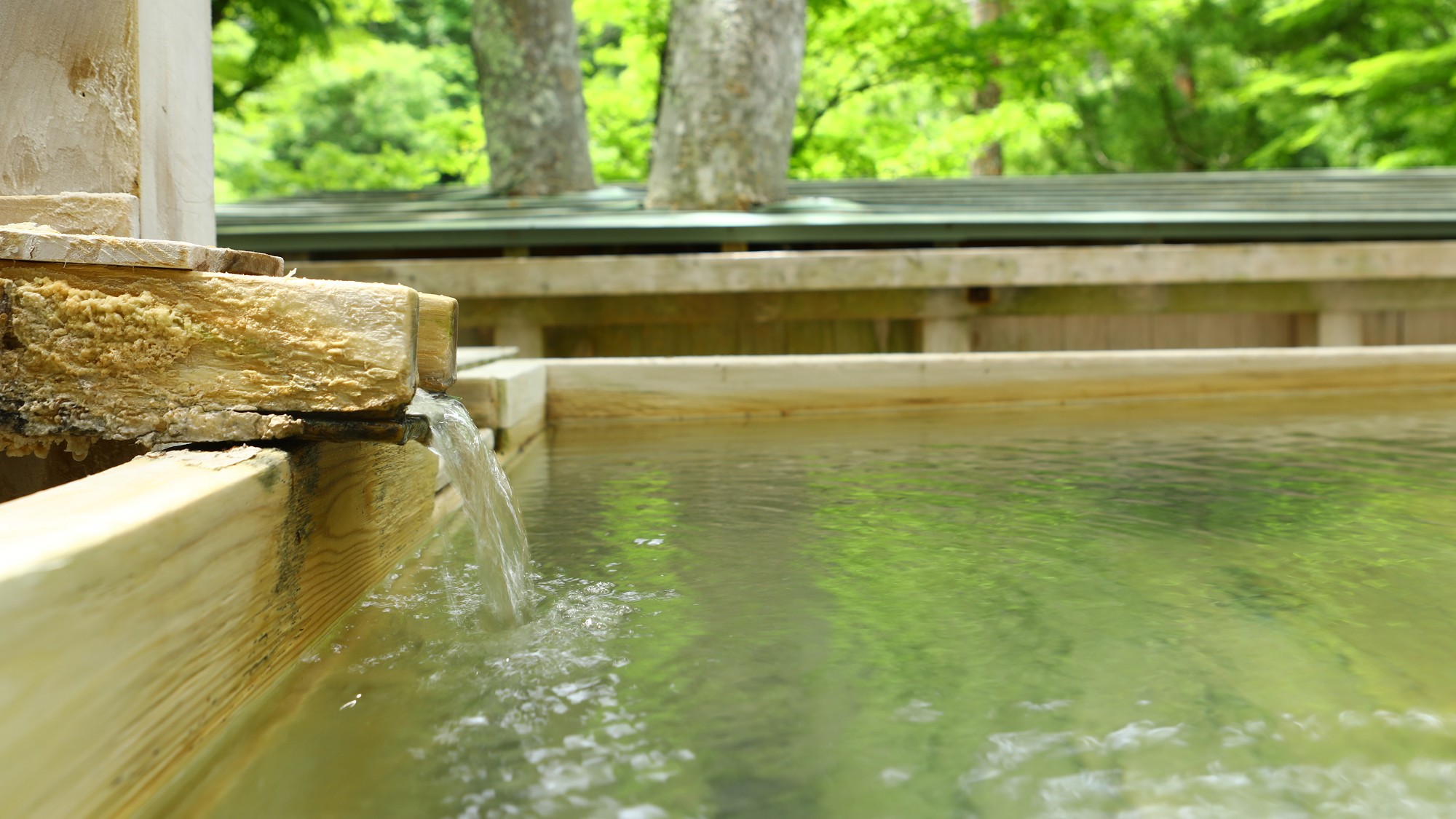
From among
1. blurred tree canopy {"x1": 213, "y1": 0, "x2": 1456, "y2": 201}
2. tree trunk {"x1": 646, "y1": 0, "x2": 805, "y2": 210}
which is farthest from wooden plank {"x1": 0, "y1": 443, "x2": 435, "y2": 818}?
blurred tree canopy {"x1": 213, "y1": 0, "x2": 1456, "y2": 201}

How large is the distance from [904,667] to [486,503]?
2.80ft

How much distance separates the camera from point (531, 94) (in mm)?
8758

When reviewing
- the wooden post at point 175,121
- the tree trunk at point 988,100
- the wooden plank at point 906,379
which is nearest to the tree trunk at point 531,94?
the wooden plank at point 906,379

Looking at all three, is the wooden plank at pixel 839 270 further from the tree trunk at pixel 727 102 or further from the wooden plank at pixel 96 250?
the wooden plank at pixel 96 250

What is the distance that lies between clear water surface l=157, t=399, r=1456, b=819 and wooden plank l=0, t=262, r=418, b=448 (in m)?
0.41

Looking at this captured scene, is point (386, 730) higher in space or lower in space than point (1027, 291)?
lower

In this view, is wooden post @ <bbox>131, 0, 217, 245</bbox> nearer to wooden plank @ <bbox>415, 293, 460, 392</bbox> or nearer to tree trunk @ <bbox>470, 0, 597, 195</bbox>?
wooden plank @ <bbox>415, 293, 460, 392</bbox>

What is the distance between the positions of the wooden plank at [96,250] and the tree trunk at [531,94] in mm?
7428

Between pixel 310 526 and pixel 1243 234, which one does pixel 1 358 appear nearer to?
pixel 310 526

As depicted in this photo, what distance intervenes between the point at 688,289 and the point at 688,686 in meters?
3.90

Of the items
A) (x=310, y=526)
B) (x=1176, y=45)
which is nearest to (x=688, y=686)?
(x=310, y=526)

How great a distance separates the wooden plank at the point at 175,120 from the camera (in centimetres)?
190

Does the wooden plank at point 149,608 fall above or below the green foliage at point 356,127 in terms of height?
below

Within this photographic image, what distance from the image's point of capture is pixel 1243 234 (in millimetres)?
6113
